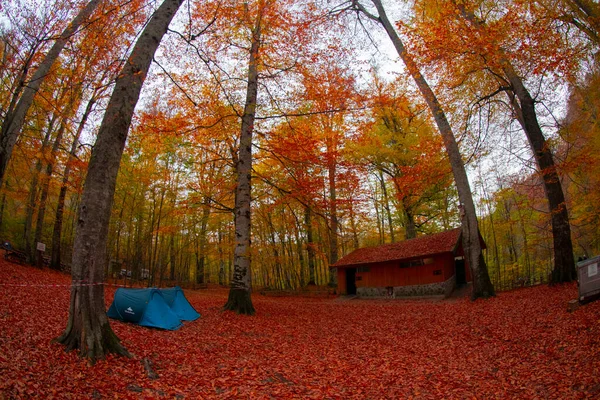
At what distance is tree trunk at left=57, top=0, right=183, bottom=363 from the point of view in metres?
4.73

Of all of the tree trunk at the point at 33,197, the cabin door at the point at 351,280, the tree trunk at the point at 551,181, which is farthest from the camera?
the cabin door at the point at 351,280

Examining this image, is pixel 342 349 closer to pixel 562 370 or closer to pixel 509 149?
pixel 562 370

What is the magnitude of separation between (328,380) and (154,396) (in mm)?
2550

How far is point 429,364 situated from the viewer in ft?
20.1

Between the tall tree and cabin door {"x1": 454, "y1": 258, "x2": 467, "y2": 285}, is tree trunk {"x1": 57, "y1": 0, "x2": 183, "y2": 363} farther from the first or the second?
cabin door {"x1": 454, "y1": 258, "x2": 467, "y2": 285}

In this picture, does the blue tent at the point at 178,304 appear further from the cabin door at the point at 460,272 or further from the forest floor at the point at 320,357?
the cabin door at the point at 460,272

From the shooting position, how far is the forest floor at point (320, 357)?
424 cm

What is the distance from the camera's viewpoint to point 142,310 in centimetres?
772

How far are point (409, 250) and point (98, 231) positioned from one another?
51.4 feet

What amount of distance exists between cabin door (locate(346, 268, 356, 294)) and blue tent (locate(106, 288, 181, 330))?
1437 centimetres

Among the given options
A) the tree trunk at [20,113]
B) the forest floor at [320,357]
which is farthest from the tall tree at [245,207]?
the tree trunk at [20,113]

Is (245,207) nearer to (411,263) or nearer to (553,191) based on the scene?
(553,191)

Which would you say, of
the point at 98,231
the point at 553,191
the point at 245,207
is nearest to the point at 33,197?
the point at 245,207

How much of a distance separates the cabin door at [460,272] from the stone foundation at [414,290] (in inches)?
61.0
